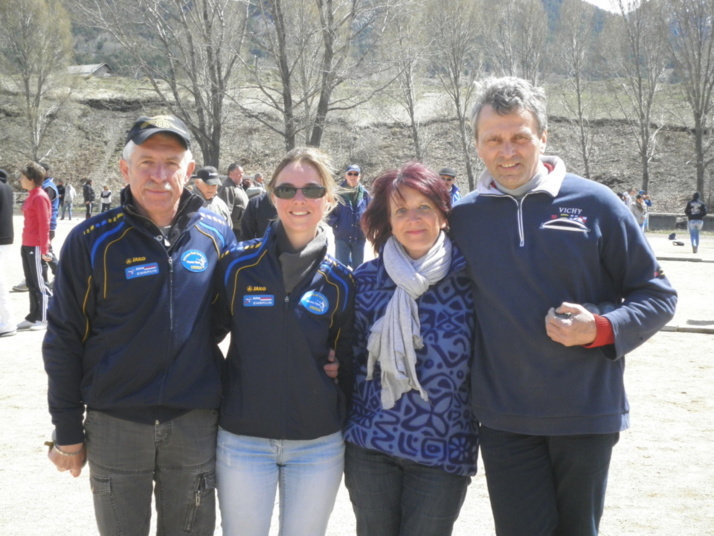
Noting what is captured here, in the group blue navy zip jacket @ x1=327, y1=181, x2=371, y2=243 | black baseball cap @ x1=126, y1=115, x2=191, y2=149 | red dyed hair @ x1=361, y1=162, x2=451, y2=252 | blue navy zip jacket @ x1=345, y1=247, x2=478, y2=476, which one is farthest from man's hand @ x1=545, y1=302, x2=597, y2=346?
blue navy zip jacket @ x1=327, y1=181, x2=371, y2=243

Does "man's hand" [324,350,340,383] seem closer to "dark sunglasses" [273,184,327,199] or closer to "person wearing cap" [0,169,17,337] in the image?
"dark sunglasses" [273,184,327,199]

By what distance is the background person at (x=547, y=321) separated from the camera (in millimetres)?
2484

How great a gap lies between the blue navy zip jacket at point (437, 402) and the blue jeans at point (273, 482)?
0.19 m

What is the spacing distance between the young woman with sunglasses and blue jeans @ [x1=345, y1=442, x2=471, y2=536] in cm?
14

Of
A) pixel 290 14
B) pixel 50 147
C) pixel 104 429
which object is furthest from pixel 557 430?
pixel 50 147

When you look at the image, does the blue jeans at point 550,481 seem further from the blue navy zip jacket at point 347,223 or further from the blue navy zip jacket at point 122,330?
the blue navy zip jacket at point 347,223

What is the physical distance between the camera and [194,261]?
2.63 metres

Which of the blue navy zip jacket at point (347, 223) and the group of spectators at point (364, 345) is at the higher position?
the blue navy zip jacket at point (347, 223)

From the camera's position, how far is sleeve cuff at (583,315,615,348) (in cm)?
239

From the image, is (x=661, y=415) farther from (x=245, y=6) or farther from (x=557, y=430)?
(x=245, y=6)

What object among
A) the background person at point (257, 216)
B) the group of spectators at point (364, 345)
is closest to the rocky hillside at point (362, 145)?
the background person at point (257, 216)

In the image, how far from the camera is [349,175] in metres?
11.2

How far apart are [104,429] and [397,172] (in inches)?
61.4

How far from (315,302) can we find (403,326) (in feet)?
1.20
